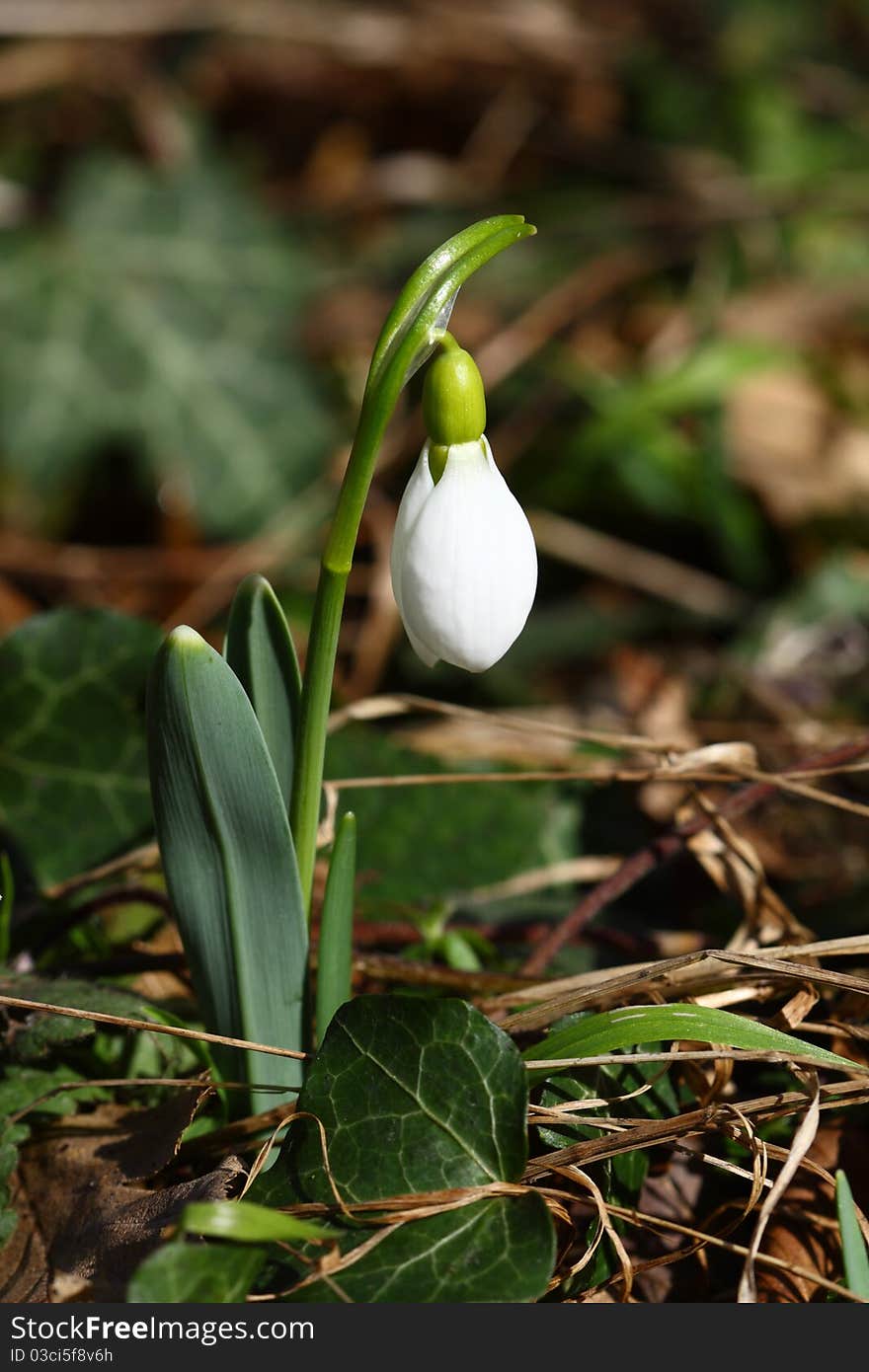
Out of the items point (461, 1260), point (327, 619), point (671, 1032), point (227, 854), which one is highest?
point (327, 619)

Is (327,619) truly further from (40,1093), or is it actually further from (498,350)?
(498,350)

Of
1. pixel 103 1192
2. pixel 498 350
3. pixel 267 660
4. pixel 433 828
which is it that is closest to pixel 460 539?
pixel 267 660

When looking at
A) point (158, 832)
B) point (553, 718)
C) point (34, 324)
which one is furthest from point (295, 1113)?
point (34, 324)

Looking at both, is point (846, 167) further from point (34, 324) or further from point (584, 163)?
point (34, 324)

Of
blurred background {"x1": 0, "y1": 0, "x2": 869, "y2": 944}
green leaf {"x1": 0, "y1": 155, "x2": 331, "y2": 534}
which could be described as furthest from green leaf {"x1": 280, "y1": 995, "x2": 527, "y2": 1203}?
green leaf {"x1": 0, "y1": 155, "x2": 331, "y2": 534}

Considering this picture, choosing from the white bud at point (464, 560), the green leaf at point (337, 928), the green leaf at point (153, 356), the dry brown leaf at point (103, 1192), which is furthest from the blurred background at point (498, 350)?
the white bud at point (464, 560)

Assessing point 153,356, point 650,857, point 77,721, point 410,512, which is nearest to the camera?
point 410,512

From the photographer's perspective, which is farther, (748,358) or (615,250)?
(615,250)

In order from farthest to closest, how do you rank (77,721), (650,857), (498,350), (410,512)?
(498,350)
(77,721)
(650,857)
(410,512)
